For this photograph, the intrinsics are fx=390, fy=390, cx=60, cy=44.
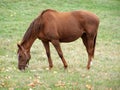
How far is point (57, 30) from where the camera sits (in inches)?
450

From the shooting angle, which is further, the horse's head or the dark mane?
the dark mane

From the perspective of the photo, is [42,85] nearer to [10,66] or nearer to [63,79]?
[63,79]

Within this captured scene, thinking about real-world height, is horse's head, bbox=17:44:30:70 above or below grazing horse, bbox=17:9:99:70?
below

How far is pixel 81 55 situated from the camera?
1415 centimetres

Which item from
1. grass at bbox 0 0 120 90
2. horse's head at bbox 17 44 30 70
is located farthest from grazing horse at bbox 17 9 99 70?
grass at bbox 0 0 120 90

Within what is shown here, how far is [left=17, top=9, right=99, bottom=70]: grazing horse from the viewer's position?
11.2 m

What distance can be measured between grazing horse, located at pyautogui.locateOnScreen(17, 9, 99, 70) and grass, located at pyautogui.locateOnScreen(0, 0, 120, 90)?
497mm

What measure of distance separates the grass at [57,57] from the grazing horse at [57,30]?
497 millimetres

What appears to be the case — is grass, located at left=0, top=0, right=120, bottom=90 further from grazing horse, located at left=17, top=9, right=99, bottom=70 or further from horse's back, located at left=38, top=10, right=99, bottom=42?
horse's back, located at left=38, top=10, right=99, bottom=42

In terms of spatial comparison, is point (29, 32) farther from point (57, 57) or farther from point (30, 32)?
point (57, 57)

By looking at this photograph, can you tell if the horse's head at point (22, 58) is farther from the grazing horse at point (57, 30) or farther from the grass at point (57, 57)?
the grass at point (57, 57)

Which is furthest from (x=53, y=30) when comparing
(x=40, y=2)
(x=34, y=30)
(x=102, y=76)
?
(x=40, y=2)

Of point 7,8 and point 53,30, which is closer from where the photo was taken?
point 53,30

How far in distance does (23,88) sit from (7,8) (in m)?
17.3
